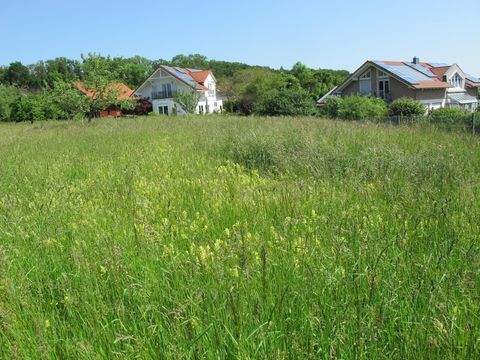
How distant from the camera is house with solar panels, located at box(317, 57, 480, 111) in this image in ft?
141

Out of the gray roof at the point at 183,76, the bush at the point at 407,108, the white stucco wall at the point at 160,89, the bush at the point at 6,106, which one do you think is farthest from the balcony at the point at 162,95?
the bush at the point at 407,108

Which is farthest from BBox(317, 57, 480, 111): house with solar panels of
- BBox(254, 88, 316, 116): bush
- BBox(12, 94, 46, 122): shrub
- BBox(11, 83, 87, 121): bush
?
BBox(12, 94, 46, 122): shrub

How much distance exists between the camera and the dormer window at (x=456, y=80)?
165 ft

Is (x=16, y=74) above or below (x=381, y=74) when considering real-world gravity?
above

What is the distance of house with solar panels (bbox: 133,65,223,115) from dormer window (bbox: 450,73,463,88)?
3040 cm

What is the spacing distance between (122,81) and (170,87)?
21294mm

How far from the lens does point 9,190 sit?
5.80 metres

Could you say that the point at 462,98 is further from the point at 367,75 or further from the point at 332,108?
the point at 332,108

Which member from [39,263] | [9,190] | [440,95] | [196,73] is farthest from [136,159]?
[196,73]

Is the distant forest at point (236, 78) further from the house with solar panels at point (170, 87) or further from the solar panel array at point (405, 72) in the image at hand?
the solar panel array at point (405, 72)

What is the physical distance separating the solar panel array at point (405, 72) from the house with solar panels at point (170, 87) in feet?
81.3

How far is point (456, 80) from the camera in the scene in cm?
5112

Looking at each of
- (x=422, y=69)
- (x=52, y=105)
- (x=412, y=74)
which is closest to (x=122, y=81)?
(x=52, y=105)

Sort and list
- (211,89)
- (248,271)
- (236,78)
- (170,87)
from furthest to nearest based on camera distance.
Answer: (236,78), (211,89), (170,87), (248,271)
